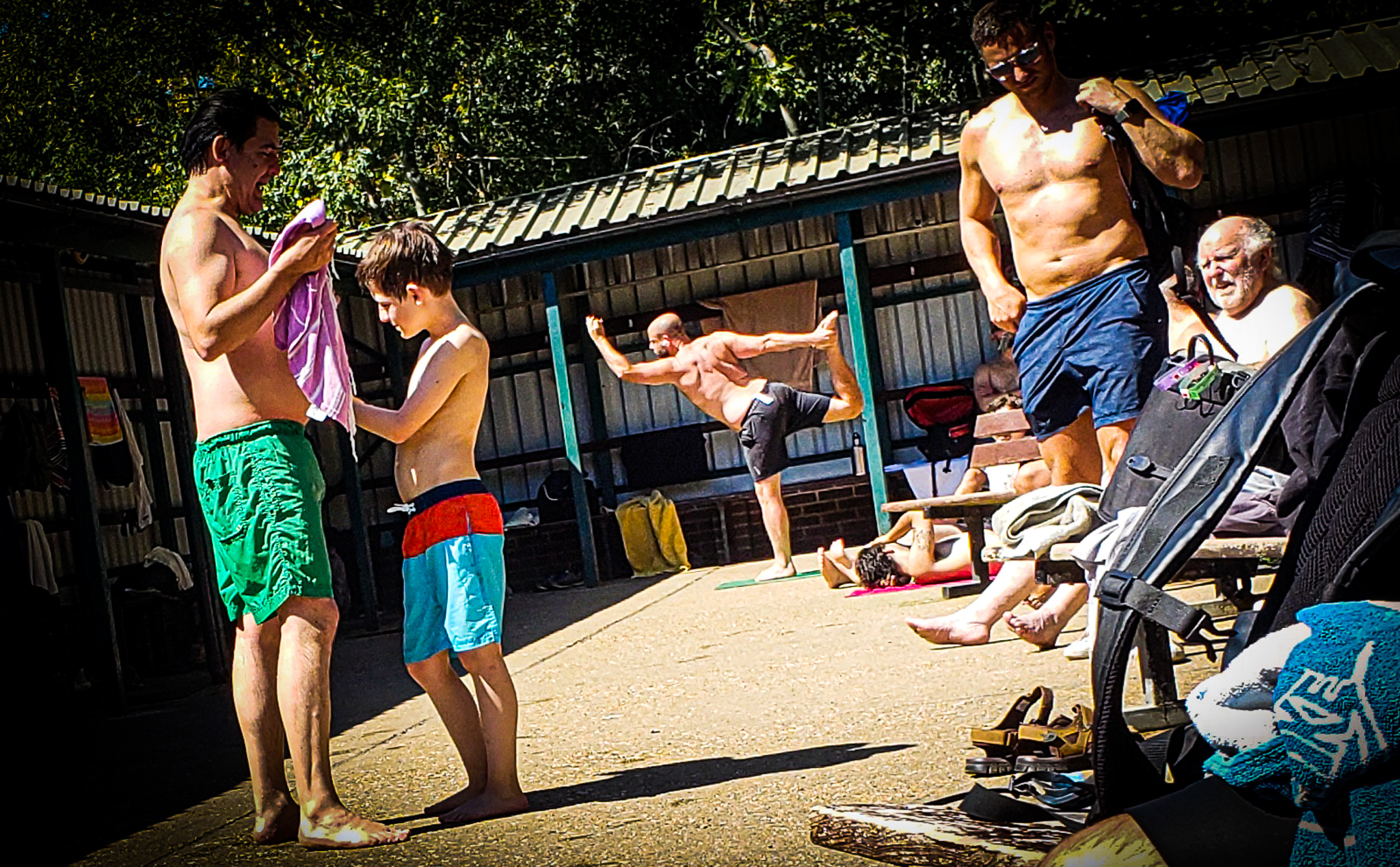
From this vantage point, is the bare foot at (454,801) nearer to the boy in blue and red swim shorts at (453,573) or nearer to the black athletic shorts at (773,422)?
the boy in blue and red swim shorts at (453,573)

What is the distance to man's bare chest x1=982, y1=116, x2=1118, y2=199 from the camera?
4621mm

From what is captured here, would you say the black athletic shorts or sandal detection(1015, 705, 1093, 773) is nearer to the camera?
sandal detection(1015, 705, 1093, 773)

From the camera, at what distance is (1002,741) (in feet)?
10.3

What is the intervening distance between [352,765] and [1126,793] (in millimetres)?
3325

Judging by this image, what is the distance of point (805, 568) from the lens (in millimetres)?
10773

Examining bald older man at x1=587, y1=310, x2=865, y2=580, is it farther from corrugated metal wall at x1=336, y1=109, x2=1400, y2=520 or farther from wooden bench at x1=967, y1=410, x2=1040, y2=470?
corrugated metal wall at x1=336, y1=109, x2=1400, y2=520

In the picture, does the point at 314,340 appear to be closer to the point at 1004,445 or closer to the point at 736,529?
the point at 1004,445

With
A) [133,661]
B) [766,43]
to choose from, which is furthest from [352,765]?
[766,43]

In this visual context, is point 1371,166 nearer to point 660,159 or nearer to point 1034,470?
point 1034,470

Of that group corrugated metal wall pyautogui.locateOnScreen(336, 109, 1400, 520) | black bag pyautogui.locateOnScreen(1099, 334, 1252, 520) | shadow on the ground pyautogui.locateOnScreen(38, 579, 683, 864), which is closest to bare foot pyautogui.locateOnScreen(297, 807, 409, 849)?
shadow on the ground pyautogui.locateOnScreen(38, 579, 683, 864)

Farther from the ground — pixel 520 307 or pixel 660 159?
pixel 660 159

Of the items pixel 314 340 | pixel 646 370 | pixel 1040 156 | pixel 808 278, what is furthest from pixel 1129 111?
pixel 808 278

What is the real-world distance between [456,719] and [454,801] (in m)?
0.22

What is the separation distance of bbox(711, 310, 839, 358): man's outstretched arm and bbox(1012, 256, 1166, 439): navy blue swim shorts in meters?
5.04
